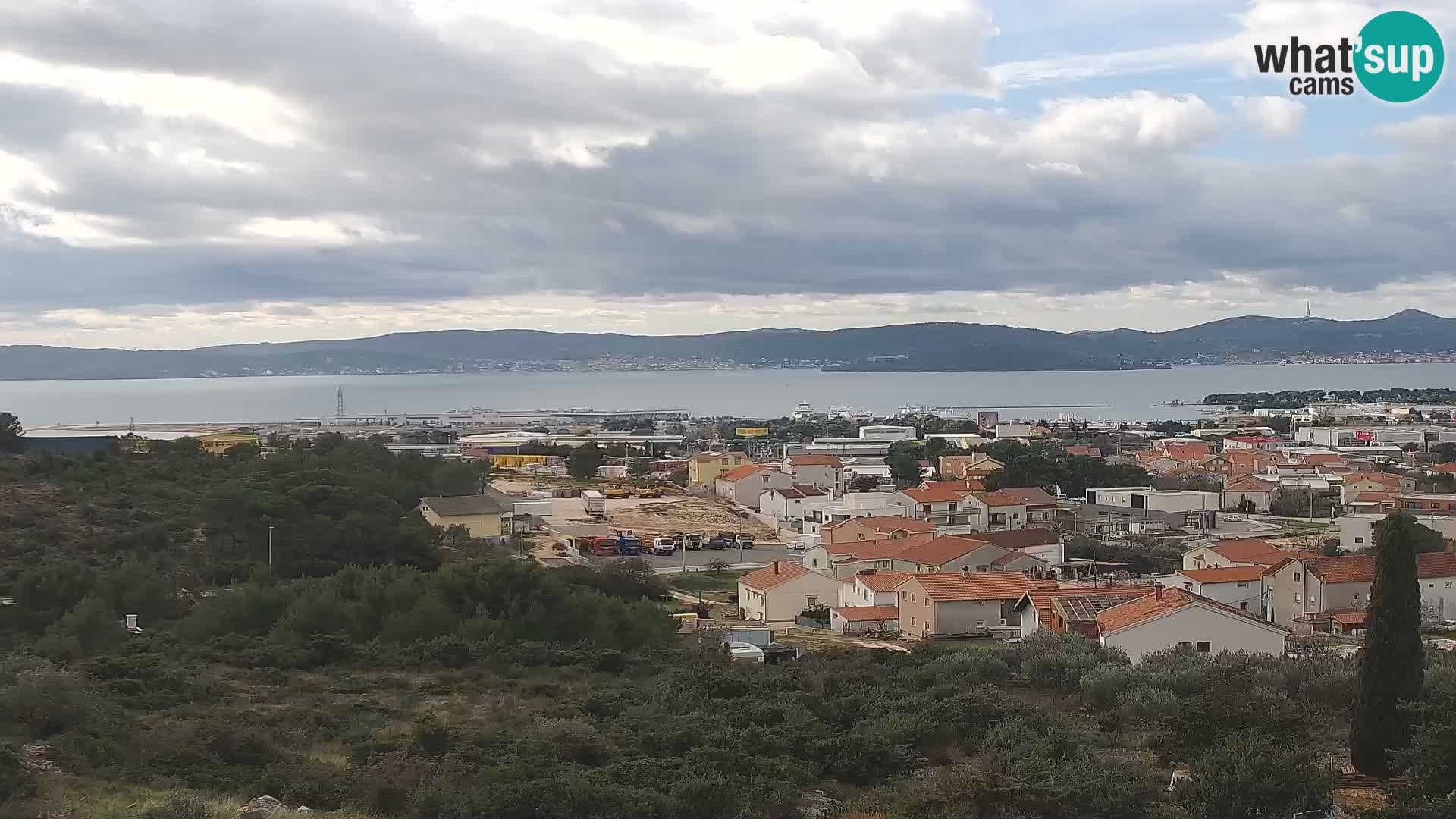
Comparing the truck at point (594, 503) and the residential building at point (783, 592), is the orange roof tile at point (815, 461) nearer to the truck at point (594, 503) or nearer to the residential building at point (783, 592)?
the truck at point (594, 503)

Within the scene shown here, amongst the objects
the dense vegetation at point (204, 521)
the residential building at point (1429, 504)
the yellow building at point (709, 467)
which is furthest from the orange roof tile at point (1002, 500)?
the dense vegetation at point (204, 521)

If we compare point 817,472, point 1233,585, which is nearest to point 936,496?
point 817,472

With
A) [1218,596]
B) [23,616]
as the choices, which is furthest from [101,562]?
[1218,596]

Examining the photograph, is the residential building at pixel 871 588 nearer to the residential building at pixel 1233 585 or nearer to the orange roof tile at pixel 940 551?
the orange roof tile at pixel 940 551

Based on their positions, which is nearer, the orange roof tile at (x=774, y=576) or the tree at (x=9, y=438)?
the orange roof tile at (x=774, y=576)

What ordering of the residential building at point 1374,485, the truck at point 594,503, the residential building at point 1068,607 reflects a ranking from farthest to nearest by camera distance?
the residential building at point 1374,485 → the truck at point 594,503 → the residential building at point 1068,607

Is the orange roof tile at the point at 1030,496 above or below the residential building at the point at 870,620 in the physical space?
above

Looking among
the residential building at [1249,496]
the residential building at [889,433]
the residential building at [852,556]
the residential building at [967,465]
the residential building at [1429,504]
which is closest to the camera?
the residential building at [852,556]

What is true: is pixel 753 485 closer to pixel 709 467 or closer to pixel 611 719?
pixel 709 467

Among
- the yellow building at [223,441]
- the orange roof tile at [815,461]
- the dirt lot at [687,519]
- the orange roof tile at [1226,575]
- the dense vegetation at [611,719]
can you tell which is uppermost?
the yellow building at [223,441]
